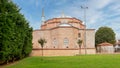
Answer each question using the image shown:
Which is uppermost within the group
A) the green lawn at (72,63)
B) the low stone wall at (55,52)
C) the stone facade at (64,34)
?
the stone facade at (64,34)

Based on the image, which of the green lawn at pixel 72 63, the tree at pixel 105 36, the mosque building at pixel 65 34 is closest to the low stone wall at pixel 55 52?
the mosque building at pixel 65 34

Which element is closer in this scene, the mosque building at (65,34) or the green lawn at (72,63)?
the green lawn at (72,63)

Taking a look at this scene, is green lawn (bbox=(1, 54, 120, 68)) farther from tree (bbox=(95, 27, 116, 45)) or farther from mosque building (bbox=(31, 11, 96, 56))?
tree (bbox=(95, 27, 116, 45))

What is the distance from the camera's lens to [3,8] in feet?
75.6

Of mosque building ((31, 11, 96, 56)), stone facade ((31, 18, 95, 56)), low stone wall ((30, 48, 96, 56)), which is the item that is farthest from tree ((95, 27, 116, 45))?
low stone wall ((30, 48, 96, 56))

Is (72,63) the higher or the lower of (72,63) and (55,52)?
the lower

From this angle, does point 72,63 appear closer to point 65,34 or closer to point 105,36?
point 65,34

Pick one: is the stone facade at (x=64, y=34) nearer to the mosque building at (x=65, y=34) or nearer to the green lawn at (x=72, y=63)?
the mosque building at (x=65, y=34)

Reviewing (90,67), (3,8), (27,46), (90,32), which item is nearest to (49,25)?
(90,32)

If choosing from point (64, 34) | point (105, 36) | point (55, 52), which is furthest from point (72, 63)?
point (105, 36)

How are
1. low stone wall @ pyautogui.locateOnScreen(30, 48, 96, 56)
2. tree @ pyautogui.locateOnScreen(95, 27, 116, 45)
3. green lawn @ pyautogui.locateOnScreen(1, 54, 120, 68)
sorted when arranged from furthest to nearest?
1. tree @ pyautogui.locateOnScreen(95, 27, 116, 45)
2. low stone wall @ pyautogui.locateOnScreen(30, 48, 96, 56)
3. green lawn @ pyautogui.locateOnScreen(1, 54, 120, 68)

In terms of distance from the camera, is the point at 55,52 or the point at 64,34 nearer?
the point at 55,52

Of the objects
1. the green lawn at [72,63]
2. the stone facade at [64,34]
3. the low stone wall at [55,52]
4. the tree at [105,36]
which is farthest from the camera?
the tree at [105,36]

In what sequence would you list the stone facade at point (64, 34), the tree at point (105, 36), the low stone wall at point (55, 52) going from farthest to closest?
the tree at point (105, 36) → the stone facade at point (64, 34) → the low stone wall at point (55, 52)
